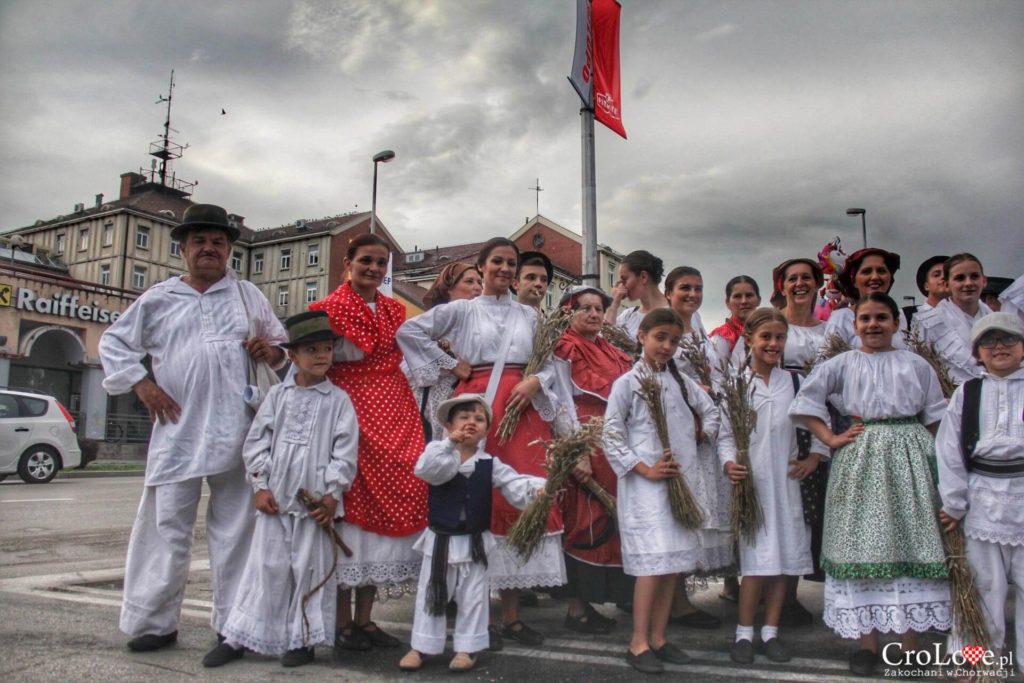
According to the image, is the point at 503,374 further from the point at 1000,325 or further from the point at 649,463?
the point at 1000,325

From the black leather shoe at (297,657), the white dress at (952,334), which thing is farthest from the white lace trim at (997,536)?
the black leather shoe at (297,657)

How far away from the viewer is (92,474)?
2014cm

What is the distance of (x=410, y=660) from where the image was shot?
3.94 m

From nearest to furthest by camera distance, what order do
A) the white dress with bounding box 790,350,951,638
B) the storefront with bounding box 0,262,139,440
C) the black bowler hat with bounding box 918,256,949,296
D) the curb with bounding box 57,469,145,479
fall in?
the white dress with bounding box 790,350,951,638 < the black bowler hat with bounding box 918,256,949,296 < the curb with bounding box 57,469,145,479 < the storefront with bounding box 0,262,139,440

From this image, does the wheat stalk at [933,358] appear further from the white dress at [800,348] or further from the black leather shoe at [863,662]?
the black leather shoe at [863,662]

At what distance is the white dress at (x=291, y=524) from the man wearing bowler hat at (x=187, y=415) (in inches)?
8.9

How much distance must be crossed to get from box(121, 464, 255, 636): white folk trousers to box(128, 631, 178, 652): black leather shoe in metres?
0.03

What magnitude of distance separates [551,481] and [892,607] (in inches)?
70.4

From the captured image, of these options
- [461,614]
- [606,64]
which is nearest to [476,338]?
[461,614]

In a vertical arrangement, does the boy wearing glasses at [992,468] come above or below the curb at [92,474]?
above

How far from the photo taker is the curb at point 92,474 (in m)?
19.2

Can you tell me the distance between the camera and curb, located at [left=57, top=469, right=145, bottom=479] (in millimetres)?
19161

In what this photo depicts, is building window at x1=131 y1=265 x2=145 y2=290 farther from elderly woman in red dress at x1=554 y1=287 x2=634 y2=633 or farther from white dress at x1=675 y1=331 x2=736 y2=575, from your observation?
white dress at x1=675 y1=331 x2=736 y2=575

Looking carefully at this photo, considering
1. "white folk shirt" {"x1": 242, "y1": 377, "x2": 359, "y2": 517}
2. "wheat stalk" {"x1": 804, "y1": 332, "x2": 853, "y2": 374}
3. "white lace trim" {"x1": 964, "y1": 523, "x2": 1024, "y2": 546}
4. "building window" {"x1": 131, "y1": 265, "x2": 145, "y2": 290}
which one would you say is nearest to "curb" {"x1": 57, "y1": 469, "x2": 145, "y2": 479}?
"white folk shirt" {"x1": 242, "y1": 377, "x2": 359, "y2": 517}
